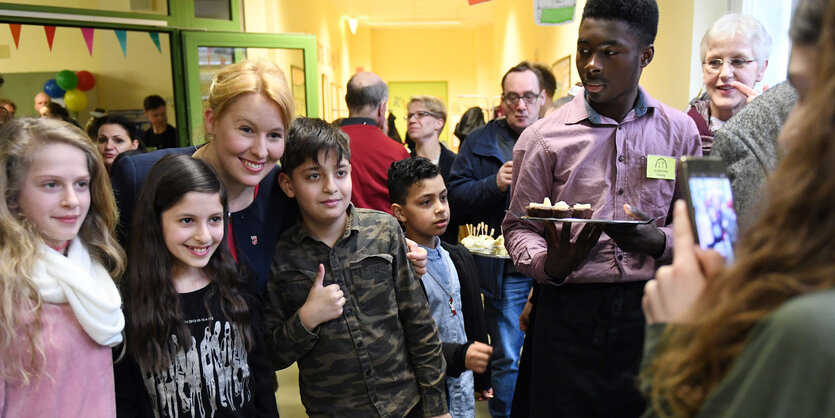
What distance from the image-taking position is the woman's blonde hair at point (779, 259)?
571 mm

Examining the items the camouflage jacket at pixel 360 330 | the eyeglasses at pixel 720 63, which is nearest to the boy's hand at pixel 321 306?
the camouflage jacket at pixel 360 330

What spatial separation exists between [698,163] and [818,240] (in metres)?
0.21

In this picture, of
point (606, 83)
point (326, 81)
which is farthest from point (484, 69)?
point (606, 83)

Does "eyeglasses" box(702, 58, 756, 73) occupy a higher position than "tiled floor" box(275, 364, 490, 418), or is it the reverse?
"eyeglasses" box(702, 58, 756, 73)

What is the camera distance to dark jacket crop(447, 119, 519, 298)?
278 centimetres

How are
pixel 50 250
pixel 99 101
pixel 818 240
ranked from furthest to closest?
pixel 99 101, pixel 50 250, pixel 818 240

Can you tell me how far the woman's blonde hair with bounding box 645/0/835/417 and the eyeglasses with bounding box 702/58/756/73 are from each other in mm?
1599

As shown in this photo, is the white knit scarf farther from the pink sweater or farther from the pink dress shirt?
the pink dress shirt

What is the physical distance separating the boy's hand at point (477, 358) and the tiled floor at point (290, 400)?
Answer: 134 cm

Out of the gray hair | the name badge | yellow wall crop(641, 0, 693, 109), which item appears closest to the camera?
the name badge

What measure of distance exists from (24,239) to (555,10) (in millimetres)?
2826

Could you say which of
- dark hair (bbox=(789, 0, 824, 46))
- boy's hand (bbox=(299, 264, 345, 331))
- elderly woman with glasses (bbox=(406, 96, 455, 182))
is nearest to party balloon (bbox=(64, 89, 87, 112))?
elderly woman with glasses (bbox=(406, 96, 455, 182))

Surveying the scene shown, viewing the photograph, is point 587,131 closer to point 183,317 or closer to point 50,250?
point 183,317

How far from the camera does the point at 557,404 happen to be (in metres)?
1.54
